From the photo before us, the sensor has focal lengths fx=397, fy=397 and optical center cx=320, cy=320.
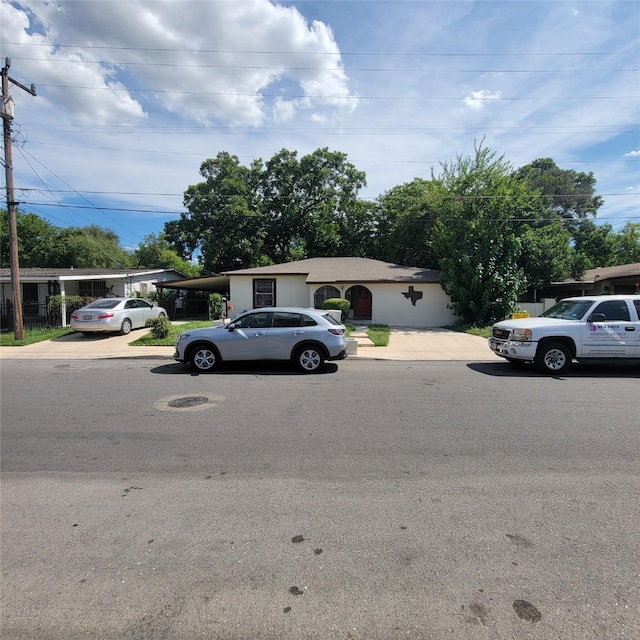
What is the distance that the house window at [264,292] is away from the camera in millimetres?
22359

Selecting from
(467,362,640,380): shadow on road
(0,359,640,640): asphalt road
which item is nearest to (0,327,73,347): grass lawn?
(0,359,640,640): asphalt road

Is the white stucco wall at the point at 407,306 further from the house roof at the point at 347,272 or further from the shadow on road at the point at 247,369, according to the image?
the shadow on road at the point at 247,369

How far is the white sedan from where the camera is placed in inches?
611

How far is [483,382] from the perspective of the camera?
812 cm

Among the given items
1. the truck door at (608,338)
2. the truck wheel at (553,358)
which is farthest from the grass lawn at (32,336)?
the truck door at (608,338)

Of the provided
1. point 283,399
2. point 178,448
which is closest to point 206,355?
point 283,399

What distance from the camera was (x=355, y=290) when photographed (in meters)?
22.3

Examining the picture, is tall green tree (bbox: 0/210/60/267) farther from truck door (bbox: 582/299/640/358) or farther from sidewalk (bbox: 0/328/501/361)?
truck door (bbox: 582/299/640/358)

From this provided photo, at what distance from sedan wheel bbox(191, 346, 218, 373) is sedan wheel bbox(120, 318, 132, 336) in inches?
339

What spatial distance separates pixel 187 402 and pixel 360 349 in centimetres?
718

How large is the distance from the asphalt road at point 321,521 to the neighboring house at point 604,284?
20.2 metres

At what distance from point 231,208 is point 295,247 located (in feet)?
23.5

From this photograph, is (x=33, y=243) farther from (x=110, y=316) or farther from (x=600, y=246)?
(x=600, y=246)

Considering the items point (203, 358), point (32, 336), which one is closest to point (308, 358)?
point (203, 358)
